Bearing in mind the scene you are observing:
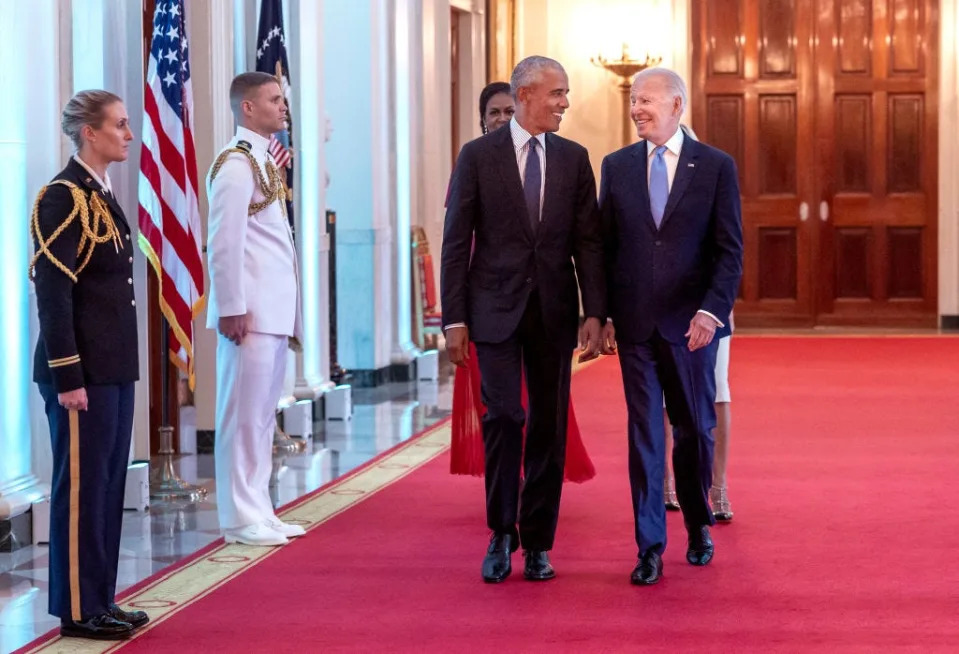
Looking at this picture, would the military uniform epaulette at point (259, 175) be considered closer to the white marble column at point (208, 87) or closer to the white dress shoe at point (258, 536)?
the white dress shoe at point (258, 536)

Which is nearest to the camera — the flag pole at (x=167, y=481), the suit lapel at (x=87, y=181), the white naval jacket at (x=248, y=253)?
the suit lapel at (x=87, y=181)

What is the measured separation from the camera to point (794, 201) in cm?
1538

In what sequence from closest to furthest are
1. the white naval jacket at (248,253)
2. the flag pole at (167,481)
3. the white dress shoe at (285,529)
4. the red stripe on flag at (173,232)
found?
the white naval jacket at (248,253), the white dress shoe at (285,529), the red stripe on flag at (173,232), the flag pole at (167,481)

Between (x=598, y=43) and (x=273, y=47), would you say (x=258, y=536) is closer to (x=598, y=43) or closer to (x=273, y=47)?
(x=273, y=47)

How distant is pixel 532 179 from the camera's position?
4992 mm

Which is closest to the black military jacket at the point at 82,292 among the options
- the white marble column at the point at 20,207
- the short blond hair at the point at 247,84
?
the short blond hair at the point at 247,84

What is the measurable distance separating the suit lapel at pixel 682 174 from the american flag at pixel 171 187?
2.50 m

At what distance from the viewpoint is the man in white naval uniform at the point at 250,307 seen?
5.59m

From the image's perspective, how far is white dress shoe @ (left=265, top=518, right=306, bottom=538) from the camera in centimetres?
580

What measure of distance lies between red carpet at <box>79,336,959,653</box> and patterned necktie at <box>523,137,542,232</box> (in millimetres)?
1209

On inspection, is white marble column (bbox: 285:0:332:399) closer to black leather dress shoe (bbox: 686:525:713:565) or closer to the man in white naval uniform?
the man in white naval uniform

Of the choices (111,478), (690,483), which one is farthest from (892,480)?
(111,478)

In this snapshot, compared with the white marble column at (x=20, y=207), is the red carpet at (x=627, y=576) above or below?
below

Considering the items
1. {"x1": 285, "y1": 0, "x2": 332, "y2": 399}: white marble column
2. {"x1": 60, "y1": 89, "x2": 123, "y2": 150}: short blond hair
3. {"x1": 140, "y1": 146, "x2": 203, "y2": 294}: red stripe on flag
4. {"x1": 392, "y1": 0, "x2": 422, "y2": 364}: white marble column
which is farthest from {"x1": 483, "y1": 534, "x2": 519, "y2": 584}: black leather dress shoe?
{"x1": 392, "y1": 0, "x2": 422, "y2": 364}: white marble column
